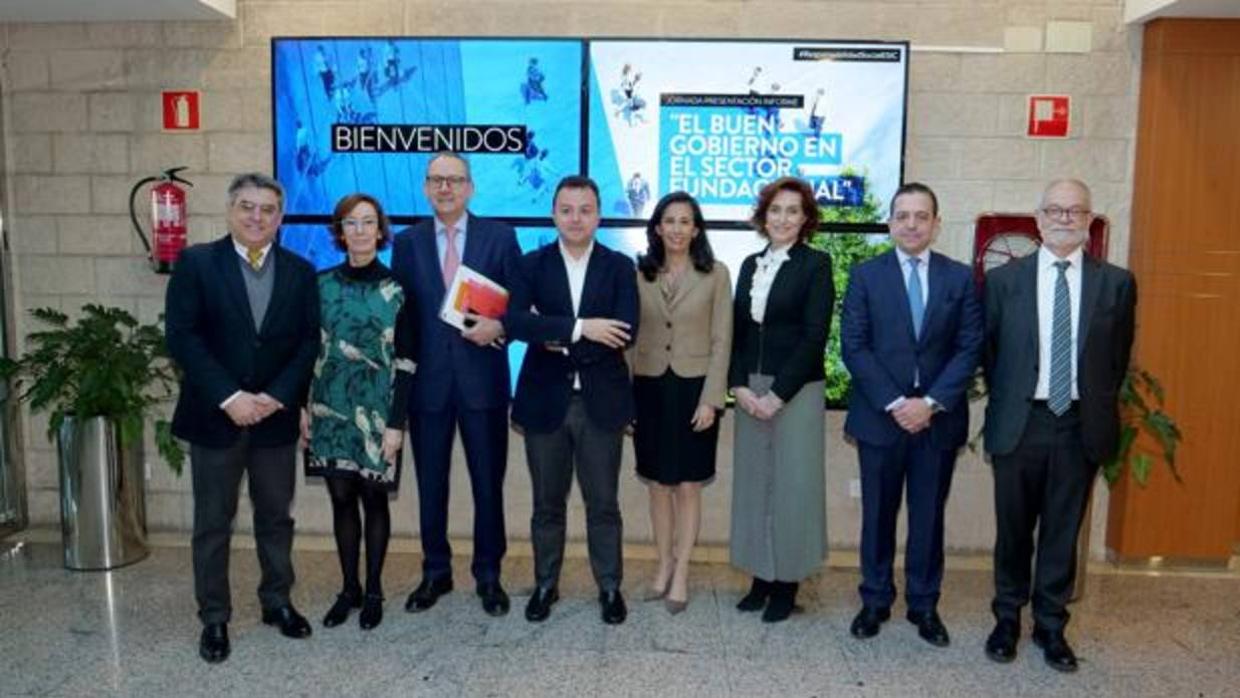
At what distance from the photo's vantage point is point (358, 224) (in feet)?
10.8

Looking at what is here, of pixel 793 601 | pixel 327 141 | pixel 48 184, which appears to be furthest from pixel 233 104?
pixel 793 601

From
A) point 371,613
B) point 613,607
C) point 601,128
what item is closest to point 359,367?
point 371,613

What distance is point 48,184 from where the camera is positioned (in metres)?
4.66

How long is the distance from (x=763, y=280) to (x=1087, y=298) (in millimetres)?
1081

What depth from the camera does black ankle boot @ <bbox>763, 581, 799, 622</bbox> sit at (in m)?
3.66

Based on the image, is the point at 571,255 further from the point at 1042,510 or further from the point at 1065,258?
the point at 1042,510

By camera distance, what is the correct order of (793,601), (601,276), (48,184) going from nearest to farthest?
1. (601,276)
2. (793,601)
3. (48,184)

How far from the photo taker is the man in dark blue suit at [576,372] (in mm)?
3400

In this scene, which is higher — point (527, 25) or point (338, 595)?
point (527, 25)

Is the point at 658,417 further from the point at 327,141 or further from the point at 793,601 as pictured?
the point at 327,141

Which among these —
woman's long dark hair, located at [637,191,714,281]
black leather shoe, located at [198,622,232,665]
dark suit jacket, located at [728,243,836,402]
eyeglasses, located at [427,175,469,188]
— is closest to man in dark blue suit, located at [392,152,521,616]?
eyeglasses, located at [427,175,469,188]

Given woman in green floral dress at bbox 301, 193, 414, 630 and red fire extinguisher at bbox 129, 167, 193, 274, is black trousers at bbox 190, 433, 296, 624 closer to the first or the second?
woman in green floral dress at bbox 301, 193, 414, 630

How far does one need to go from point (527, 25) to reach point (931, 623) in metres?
3.11

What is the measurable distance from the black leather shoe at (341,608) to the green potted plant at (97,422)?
3.99 ft
